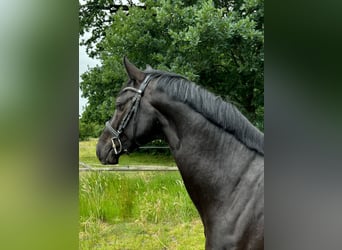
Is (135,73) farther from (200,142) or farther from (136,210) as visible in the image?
(136,210)

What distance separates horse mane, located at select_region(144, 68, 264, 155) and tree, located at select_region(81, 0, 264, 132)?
1192 mm

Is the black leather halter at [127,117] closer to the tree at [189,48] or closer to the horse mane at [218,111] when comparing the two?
the horse mane at [218,111]

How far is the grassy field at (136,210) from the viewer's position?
2461 millimetres

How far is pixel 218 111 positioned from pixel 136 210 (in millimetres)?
1412

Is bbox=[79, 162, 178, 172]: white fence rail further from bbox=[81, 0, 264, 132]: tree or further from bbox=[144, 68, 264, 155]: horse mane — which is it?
bbox=[144, 68, 264, 155]: horse mane

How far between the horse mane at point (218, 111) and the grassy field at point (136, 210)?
1.26 meters

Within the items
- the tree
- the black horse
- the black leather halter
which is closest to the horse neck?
the black horse

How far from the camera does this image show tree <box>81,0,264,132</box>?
8.11ft

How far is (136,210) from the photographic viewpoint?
2467 mm

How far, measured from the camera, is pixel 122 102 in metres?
1.40

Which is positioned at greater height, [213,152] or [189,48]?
[189,48]

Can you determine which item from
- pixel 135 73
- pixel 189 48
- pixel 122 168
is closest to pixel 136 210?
pixel 122 168

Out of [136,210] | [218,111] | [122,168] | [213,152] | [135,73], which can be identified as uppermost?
[135,73]

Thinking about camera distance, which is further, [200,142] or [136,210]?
[136,210]
